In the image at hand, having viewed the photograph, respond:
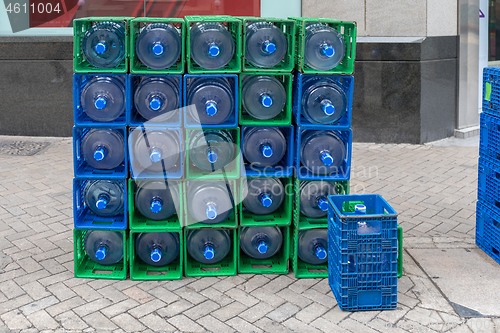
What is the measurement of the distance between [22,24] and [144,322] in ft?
27.4

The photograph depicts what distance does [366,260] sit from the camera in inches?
189

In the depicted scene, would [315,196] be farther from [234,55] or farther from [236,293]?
[234,55]

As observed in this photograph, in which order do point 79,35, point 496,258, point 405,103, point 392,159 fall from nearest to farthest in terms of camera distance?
point 79,35 → point 496,258 → point 392,159 → point 405,103

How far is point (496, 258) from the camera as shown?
19.1 feet

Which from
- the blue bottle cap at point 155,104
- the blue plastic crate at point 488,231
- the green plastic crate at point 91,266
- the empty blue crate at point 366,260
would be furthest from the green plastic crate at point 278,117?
the blue plastic crate at point 488,231

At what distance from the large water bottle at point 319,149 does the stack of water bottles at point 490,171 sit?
1724 millimetres

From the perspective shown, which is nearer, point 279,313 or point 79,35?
point 279,313

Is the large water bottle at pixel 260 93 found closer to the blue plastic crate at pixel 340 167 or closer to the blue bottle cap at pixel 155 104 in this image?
the blue plastic crate at pixel 340 167

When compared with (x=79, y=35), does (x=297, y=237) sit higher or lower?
lower

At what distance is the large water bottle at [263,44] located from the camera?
17.0 feet

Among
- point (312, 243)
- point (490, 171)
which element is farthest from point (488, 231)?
point (312, 243)

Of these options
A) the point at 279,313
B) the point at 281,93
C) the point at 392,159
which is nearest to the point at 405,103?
the point at 392,159

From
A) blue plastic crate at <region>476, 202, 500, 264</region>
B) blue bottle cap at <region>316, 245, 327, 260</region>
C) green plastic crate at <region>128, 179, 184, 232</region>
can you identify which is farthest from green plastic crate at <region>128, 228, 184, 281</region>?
blue plastic crate at <region>476, 202, 500, 264</region>

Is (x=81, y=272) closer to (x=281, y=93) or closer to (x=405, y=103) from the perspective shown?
(x=281, y=93)
